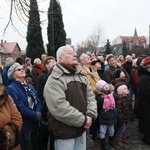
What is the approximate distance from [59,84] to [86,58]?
2.57 m

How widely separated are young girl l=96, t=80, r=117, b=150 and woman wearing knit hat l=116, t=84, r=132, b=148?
0.30m

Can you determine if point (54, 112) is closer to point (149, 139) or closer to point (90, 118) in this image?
point (90, 118)

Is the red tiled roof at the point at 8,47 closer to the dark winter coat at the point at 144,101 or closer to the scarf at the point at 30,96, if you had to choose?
the dark winter coat at the point at 144,101

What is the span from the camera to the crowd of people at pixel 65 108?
2.80 metres

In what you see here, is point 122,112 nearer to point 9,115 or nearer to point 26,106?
point 26,106

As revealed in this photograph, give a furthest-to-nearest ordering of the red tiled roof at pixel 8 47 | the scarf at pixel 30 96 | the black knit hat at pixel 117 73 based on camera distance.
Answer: the red tiled roof at pixel 8 47
the black knit hat at pixel 117 73
the scarf at pixel 30 96

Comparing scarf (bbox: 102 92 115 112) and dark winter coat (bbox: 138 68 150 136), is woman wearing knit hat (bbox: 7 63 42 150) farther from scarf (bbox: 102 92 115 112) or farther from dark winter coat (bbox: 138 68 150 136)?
dark winter coat (bbox: 138 68 150 136)

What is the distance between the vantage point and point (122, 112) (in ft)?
16.2

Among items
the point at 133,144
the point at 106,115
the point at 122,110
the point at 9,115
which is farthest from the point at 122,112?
the point at 9,115

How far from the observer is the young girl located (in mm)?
4559

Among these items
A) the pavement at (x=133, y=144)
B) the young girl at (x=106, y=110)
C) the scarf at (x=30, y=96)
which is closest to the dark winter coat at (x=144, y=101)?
the pavement at (x=133, y=144)

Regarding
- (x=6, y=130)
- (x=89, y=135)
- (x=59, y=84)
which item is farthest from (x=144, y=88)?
(x=6, y=130)

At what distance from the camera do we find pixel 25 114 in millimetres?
3504

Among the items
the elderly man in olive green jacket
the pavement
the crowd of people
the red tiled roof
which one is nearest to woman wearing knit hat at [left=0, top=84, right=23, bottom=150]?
the crowd of people
